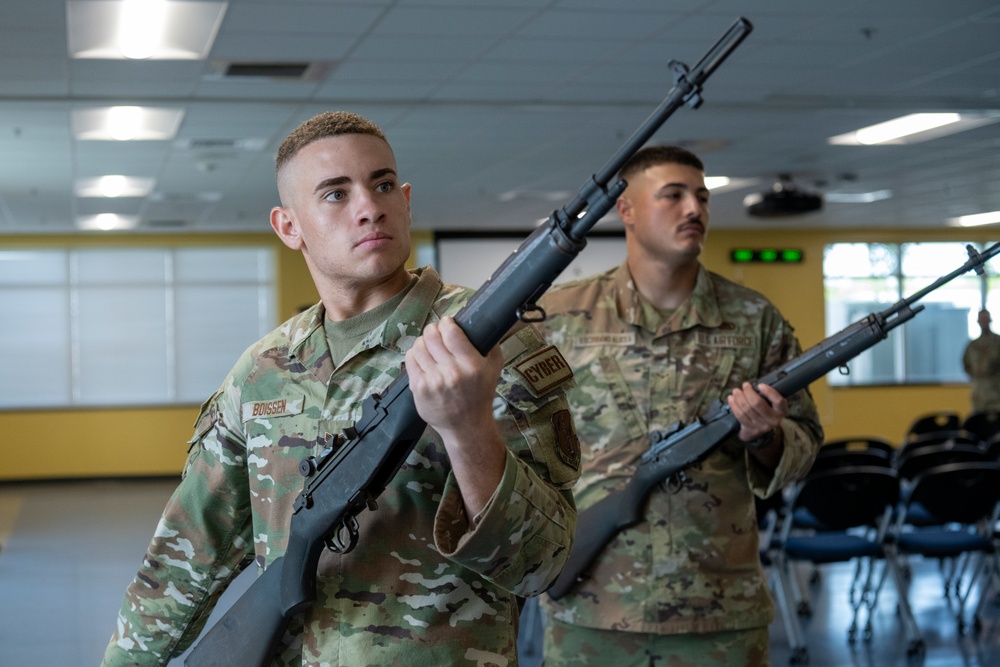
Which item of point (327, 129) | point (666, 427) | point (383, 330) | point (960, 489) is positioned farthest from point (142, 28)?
point (960, 489)

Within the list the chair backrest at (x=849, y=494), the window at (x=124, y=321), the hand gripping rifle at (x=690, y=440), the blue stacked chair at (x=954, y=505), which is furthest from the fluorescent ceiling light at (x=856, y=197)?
the hand gripping rifle at (x=690, y=440)

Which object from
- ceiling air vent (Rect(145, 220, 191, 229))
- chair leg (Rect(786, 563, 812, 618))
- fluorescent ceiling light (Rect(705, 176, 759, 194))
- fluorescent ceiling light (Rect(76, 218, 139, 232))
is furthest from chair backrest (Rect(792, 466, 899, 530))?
ceiling air vent (Rect(145, 220, 191, 229))

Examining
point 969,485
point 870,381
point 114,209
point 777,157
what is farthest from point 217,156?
point 870,381

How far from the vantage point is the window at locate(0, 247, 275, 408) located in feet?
46.0

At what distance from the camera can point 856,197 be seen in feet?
40.9

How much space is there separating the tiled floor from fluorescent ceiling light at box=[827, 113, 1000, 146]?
327 centimetres

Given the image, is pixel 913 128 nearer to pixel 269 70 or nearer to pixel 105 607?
pixel 269 70

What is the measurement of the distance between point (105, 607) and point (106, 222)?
7.36m

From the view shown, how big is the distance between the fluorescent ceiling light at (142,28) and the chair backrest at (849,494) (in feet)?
12.3

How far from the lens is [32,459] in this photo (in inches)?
553

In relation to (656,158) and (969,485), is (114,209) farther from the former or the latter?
(656,158)

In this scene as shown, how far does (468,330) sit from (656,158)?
5.26 feet

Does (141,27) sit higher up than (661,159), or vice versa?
(141,27)

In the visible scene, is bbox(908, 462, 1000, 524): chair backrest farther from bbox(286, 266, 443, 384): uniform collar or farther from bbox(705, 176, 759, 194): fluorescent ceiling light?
bbox(705, 176, 759, 194): fluorescent ceiling light
